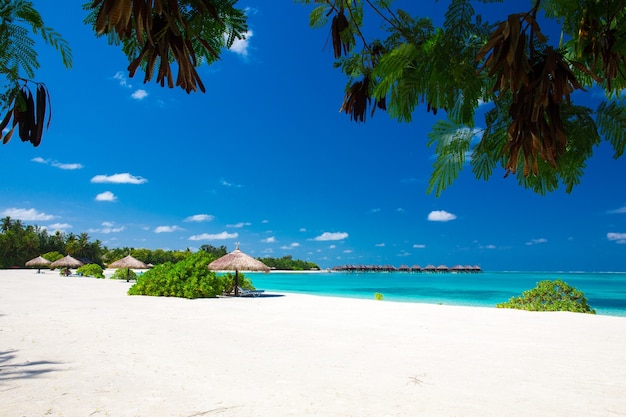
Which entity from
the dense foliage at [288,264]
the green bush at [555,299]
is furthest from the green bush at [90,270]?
the dense foliage at [288,264]

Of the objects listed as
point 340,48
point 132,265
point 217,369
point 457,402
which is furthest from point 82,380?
point 132,265

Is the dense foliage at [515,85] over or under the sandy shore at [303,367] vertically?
over

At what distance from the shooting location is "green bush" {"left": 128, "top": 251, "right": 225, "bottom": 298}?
55.2 feet

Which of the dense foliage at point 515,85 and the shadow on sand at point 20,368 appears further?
the shadow on sand at point 20,368

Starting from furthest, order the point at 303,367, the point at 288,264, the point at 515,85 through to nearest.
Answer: the point at 288,264, the point at 303,367, the point at 515,85

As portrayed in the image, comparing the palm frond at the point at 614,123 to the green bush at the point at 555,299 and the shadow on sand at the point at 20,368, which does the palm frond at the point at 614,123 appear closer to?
the shadow on sand at the point at 20,368

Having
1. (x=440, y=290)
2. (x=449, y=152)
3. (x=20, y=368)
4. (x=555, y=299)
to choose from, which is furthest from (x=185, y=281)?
Answer: (x=440, y=290)

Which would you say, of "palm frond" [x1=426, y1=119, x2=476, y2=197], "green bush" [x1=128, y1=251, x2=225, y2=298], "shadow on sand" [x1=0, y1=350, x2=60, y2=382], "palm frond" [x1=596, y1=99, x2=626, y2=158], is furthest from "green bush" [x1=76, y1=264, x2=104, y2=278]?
"palm frond" [x1=596, y1=99, x2=626, y2=158]

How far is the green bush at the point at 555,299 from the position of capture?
13430 millimetres

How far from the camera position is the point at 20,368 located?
524 centimetres

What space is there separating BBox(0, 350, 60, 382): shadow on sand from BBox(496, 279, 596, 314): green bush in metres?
14.2

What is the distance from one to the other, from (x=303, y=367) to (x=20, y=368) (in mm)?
3779

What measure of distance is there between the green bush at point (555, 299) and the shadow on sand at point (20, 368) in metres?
14.2

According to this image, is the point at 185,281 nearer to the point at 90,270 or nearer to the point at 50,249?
the point at 90,270
